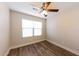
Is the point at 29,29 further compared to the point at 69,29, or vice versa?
the point at 29,29

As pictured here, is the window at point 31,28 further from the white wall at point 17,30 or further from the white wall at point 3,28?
the white wall at point 3,28

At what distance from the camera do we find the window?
179 inches

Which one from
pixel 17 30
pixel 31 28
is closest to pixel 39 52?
pixel 17 30

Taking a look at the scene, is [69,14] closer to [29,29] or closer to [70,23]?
[70,23]

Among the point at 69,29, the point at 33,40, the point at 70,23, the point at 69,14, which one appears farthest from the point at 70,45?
the point at 33,40

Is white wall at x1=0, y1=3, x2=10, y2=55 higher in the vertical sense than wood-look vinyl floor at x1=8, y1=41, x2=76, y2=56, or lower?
higher

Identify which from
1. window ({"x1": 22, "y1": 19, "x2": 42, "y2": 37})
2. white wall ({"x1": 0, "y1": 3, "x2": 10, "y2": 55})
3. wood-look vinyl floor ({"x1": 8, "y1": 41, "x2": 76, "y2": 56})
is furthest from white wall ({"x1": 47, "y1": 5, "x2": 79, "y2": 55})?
white wall ({"x1": 0, "y1": 3, "x2": 10, "y2": 55})

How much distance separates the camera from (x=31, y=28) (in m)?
5.07

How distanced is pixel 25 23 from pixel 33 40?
1.41m

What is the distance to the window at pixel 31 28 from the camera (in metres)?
4.56

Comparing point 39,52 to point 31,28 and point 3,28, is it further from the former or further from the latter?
point 31,28

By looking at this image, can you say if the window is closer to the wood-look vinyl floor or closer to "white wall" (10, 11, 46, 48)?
"white wall" (10, 11, 46, 48)

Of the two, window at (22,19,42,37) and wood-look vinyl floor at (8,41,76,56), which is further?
window at (22,19,42,37)

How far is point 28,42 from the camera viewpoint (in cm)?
473
